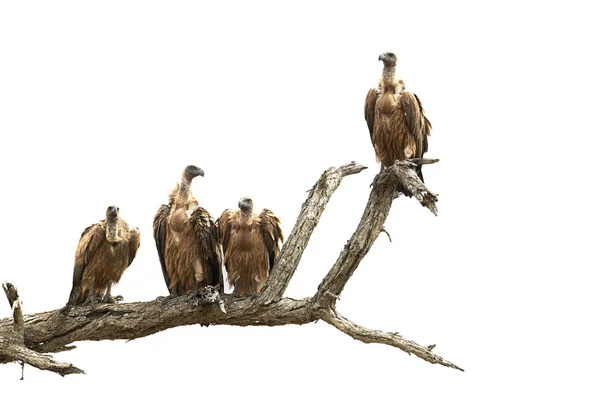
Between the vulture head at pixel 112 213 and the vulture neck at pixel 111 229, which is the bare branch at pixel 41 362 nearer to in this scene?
the vulture neck at pixel 111 229

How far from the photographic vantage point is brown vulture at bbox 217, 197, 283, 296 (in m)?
12.6

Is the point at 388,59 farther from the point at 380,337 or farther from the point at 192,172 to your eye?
the point at 380,337

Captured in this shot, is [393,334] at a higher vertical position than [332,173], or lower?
lower

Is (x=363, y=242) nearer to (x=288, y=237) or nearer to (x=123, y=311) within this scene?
(x=288, y=237)

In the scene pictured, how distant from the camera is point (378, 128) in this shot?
1323cm

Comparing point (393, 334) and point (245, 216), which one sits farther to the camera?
point (245, 216)

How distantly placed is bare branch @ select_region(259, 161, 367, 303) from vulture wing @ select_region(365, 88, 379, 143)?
868 millimetres

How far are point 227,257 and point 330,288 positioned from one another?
145cm

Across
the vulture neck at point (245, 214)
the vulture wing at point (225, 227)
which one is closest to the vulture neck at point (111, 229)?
the vulture wing at point (225, 227)

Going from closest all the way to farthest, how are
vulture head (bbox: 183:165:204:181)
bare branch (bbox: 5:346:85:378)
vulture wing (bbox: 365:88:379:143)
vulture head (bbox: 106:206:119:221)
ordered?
1. bare branch (bbox: 5:346:85:378)
2. vulture head (bbox: 106:206:119:221)
3. vulture head (bbox: 183:165:204:181)
4. vulture wing (bbox: 365:88:379:143)

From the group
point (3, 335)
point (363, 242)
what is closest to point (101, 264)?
point (3, 335)

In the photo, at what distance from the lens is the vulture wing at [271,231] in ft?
41.5

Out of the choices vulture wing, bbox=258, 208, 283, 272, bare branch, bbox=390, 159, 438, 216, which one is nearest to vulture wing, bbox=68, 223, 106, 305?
vulture wing, bbox=258, 208, 283, 272

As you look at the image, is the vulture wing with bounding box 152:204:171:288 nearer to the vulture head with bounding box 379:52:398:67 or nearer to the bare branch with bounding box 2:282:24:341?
the bare branch with bounding box 2:282:24:341
